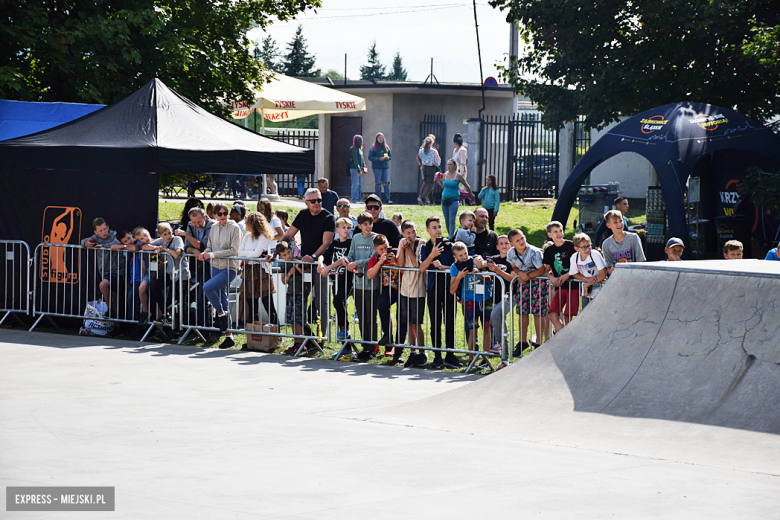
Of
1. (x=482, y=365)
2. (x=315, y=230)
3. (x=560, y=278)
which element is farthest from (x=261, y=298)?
(x=560, y=278)

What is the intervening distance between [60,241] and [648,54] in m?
12.8

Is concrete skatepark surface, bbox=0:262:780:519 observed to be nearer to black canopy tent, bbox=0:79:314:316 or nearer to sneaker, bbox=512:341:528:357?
sneaker, bbox=512:341:528:357

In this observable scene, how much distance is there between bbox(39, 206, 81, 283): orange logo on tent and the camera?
1216 centimetres

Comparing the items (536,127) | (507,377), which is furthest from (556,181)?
(507,377)

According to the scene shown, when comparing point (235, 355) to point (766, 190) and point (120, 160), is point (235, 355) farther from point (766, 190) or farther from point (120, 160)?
point (766, 190)

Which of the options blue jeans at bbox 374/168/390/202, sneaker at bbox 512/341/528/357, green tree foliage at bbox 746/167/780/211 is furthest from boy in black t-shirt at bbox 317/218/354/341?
blue jeans at bbox 374/168/390/202

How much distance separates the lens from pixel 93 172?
39.8ft

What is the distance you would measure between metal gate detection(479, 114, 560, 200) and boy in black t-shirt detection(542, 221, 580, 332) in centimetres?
1754

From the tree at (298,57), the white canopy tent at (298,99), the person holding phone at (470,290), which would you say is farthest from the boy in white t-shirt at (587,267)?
the tree at (298,57)

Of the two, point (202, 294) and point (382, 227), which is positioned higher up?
point (382, 227)

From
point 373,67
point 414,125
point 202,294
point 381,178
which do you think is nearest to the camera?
point 202,294

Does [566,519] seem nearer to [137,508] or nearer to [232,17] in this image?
[137,508]

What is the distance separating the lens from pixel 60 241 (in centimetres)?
1236

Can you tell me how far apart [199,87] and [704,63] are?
10.6 meters
